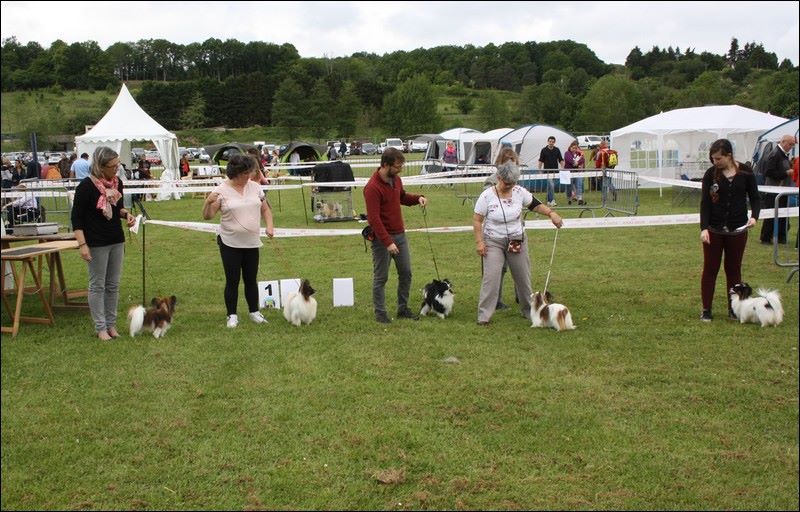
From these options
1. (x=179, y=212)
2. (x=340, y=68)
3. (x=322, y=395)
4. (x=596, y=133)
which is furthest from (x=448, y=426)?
(x=596, y=133)

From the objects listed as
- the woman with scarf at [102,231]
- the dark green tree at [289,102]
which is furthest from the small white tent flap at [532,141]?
the woman with scarf at [102,231]

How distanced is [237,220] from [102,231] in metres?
1.12

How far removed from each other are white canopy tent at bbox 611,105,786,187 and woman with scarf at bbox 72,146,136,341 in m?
16.3

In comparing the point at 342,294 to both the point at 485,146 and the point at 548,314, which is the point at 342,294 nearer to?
the point at 548,314

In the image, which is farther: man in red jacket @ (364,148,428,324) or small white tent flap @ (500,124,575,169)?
small white tent flap @ (500,124,575,169)

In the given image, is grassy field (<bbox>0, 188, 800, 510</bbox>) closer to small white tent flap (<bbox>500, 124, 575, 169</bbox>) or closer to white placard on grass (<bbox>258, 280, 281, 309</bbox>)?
white placard on grass (<bbox>258, 280, 281, 309</bbox>)

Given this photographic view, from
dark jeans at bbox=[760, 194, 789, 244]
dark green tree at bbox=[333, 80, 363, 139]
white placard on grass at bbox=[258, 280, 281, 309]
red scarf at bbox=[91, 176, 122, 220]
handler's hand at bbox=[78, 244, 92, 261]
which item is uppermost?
dark green tree at bbox=[333, 80, 363, 139]

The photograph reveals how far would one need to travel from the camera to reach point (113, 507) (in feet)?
11.3

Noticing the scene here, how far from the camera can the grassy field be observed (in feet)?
11.8

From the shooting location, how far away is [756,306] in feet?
21.0

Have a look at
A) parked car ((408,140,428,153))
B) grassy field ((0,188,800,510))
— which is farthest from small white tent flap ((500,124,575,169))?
parked car ((408,140,428,153))

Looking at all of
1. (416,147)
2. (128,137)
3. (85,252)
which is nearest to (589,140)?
(416,147)

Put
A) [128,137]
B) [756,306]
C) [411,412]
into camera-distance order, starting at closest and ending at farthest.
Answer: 1. [411,412]
2. [756,306]
3. [128,137]

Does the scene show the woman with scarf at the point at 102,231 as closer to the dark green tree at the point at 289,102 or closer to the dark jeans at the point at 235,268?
the dark jeans at the point at 235,268
